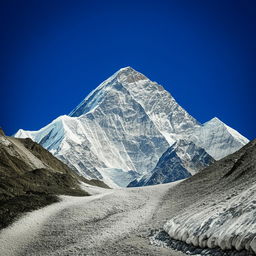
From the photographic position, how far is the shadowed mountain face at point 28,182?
44188 mm

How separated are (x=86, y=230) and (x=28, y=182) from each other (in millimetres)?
32375

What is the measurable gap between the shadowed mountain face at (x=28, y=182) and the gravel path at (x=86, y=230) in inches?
67.3

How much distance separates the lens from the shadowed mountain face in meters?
44.2

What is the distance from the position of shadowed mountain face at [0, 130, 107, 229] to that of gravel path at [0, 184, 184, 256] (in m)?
1.71

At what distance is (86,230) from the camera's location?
125 feet

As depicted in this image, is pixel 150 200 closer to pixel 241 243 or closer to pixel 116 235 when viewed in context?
pixel 116 235

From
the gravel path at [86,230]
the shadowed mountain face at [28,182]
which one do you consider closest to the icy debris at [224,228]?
the gravel path at [86,230]

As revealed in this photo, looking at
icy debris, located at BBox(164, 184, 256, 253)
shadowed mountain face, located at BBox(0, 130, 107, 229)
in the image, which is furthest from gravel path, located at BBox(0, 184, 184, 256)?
icy debris, located at BBox(164, 184, 256, 253)

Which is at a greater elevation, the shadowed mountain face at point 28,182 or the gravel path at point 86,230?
the shadowed mountain face at point 28,182

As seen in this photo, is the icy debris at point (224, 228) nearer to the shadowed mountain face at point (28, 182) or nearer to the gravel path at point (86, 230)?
the gravel path at point (86, 230)

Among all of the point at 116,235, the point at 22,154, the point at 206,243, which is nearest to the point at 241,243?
the point at 206,243

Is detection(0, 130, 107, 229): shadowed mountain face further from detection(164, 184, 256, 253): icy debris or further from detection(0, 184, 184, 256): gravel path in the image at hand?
detection(164, 184, 256, 253): icy debris

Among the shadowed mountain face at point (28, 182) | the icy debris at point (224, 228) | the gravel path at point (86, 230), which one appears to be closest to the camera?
the icy debris at point (224, 228)

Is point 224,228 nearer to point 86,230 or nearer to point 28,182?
point 86,230
